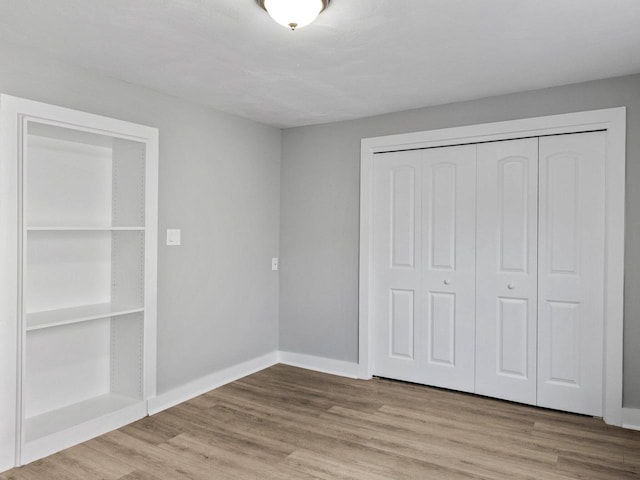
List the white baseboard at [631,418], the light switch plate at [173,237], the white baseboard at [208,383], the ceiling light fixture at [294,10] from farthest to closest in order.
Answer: the light switch plate at [173,237] < the white baseboard at [208,383] < the white baseboard at [631,418] < the ceiling light fixture at [294,10]

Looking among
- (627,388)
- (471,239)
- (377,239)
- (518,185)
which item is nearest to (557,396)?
(627,388)

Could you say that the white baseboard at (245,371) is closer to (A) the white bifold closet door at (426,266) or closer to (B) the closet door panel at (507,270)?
(A) the white bifold closet door at (426,266)

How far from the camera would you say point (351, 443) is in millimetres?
2863

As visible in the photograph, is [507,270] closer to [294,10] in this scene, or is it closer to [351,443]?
[351,443]

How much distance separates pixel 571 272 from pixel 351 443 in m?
1.96

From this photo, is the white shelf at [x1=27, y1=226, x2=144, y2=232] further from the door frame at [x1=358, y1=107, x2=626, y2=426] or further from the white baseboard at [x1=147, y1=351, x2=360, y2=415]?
the door frame at [x1=358, y1=107, x2=626, y2=426]

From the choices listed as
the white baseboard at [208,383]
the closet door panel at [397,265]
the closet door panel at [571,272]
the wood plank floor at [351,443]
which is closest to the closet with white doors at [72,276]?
the white baseboard at [208,383]

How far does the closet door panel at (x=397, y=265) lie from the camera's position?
12.8 ft

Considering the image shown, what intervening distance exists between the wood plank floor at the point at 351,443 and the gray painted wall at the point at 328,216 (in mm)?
793

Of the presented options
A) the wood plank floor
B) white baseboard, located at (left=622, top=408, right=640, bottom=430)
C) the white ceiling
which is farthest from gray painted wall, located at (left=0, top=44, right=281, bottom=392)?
white baseboard, located at (left=622, top=408, right=640, bottom=430)

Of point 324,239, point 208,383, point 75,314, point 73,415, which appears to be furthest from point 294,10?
point 208,383

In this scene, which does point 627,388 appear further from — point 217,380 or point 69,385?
point 69,385

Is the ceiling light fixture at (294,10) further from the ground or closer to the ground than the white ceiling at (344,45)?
closer to the ground

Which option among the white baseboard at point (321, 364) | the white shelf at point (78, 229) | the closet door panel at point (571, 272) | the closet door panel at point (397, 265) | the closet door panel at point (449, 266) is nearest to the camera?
the white shelf at point (78, 229)
